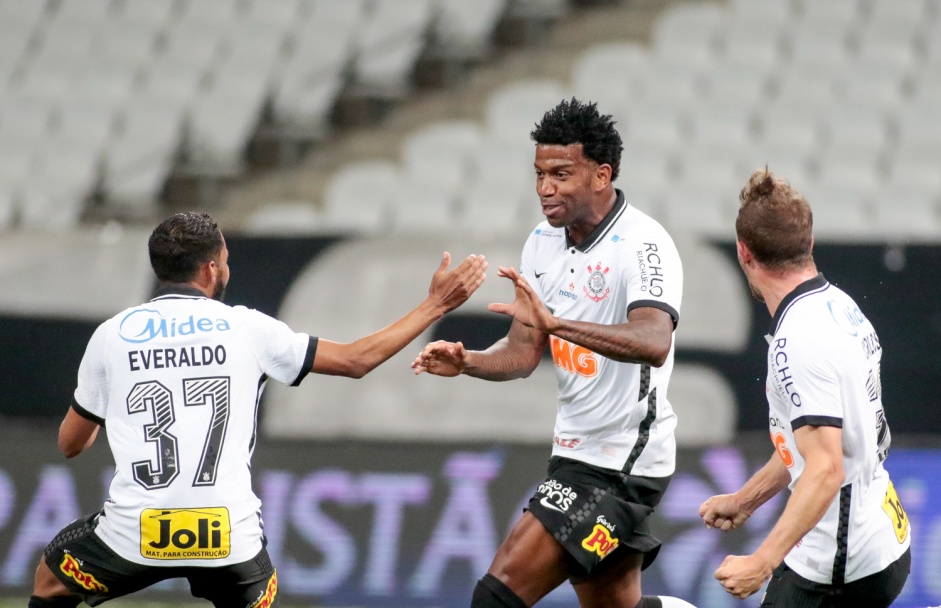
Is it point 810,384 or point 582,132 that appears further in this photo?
point 582,132

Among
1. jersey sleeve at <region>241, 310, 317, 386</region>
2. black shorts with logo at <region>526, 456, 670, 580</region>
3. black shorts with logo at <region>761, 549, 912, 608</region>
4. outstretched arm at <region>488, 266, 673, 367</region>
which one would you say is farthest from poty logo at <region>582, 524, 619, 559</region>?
jersey sleeve at <region>241, 310, 317, 386</region>

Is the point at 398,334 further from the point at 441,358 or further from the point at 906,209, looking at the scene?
the point at 906,209

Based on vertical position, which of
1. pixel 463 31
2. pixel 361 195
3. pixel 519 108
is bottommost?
pixel 361 195

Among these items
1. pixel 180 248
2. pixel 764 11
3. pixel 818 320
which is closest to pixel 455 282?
pixel 180 248

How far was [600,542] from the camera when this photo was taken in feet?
16.5

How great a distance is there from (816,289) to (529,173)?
299 inches

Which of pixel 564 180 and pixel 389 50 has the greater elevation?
pixel 389 50

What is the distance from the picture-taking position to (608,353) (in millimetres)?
4695

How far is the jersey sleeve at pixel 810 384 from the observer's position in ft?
12.7

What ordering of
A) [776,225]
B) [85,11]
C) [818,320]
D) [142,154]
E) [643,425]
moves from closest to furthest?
[818,320], [776,225], [643,425], [142,154], [85,11]

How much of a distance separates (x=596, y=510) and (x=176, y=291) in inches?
73.4

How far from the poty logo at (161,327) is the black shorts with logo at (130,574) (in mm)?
744

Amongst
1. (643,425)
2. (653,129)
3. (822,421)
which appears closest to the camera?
(822,421)

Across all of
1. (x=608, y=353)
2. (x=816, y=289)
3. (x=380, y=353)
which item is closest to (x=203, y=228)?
(x=380, y=353)
